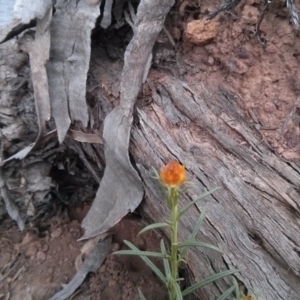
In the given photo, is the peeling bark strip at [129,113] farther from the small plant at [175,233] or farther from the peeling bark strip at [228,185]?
the small plant at [175,233]

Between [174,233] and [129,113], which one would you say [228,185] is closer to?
[174,233]

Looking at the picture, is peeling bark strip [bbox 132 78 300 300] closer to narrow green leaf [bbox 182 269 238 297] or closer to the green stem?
narrow green leaf [bbox 182 269 238 297]

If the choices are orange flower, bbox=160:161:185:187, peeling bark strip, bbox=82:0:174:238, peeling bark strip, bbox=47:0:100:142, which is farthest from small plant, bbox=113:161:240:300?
peeling bark strip, bbox=47:0:100:142

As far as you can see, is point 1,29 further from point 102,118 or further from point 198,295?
point 198,295

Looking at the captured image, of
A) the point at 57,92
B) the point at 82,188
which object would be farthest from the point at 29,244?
the point at 57,92

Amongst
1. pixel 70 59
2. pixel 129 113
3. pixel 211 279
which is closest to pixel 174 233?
pixel 211 279

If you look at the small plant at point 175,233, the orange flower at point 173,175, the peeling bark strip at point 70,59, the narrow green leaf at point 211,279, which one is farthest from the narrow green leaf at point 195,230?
the peeling bark strip at point 70,59
